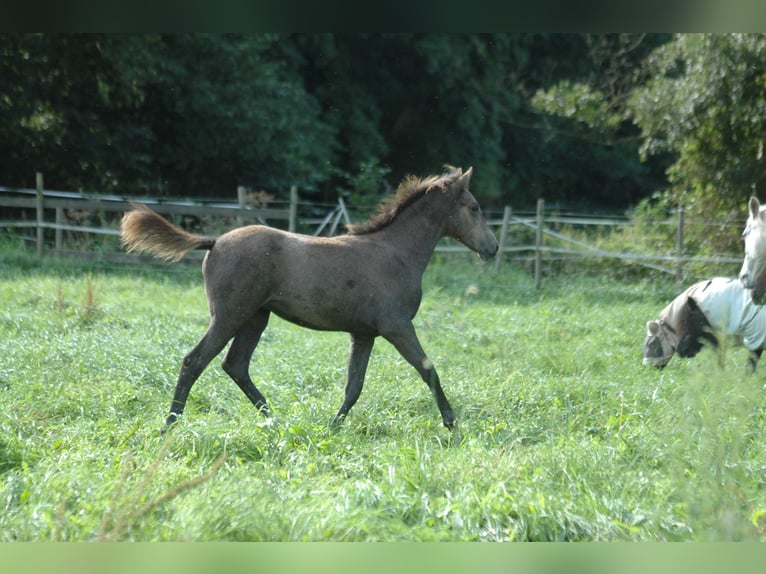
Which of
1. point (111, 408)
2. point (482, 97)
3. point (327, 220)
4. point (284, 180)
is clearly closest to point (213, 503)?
point (111, 408)

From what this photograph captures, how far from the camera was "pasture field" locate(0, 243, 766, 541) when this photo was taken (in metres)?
3.46

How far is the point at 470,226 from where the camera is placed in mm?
6520

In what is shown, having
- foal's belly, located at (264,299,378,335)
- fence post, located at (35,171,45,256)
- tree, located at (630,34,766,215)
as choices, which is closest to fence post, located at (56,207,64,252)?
fence post, located at (35,171,45,256)

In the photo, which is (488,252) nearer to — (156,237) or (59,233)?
(156,237)

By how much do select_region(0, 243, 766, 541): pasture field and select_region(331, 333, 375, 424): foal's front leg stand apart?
10 centimetres

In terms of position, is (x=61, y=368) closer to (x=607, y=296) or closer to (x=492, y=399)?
(x=492, y=399)

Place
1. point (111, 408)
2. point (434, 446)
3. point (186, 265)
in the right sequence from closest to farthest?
point (434, 446), point (111, 408), point (186, 265)

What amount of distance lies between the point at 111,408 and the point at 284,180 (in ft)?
59.5

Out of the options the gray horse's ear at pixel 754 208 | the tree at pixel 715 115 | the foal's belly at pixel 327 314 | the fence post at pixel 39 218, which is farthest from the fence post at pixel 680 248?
the fence post at pixel 39 218

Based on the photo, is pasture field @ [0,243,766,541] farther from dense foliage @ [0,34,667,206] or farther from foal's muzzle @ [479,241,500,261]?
dense foliage @ [0,34,667,206]

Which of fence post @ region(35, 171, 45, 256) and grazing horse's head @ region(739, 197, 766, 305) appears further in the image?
fence post @ region(35, 171, 45, 256)

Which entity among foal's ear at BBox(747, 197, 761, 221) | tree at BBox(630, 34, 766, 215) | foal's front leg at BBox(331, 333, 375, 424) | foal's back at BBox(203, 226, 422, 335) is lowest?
foal's front leg at BBox(331, 333, 375, 424)

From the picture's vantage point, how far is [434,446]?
5.11 metres

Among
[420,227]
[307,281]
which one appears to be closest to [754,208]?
[420,227]
